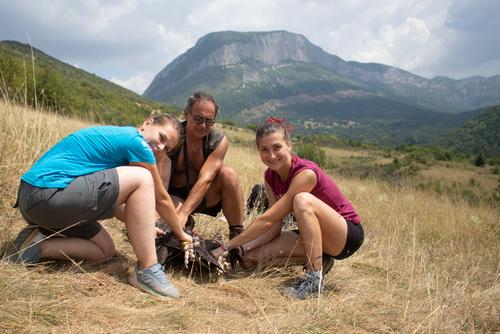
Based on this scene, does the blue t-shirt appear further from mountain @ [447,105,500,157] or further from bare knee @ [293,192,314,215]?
mountain @ [447,105,500,157]

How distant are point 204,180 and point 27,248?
138 cm

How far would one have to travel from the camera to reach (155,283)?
2.34 m

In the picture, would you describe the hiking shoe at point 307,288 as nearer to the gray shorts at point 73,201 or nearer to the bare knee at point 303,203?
the bare knee at point 303,203

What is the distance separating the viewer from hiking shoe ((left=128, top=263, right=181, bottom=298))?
2.34 meters

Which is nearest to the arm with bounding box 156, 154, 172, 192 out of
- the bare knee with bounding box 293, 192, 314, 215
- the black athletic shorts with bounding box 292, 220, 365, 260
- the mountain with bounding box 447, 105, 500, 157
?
the bare knee with bounding box 293, 192, 314, 215

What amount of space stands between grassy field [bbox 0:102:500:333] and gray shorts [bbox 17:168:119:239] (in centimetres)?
28

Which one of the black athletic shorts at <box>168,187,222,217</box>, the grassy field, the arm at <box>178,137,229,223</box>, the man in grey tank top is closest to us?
the grassy field

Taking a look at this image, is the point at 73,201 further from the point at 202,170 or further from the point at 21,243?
the point at 202,170

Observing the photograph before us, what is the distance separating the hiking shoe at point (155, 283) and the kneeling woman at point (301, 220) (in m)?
0.50

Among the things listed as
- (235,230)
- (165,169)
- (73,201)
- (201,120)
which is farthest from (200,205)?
(73,201)

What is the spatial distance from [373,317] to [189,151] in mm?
1988

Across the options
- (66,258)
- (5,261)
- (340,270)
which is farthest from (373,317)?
(5,261)

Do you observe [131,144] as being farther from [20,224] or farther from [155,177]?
[20,224]

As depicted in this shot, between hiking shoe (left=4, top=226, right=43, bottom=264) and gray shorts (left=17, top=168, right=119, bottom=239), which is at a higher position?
gray shorts (left=17, top=168, right=119, bottom=239)
